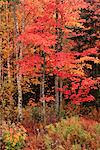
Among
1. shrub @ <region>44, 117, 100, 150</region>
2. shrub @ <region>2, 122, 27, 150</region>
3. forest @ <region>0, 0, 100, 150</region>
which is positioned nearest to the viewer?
shrub @ <region>44, 117, 100, 150</region>

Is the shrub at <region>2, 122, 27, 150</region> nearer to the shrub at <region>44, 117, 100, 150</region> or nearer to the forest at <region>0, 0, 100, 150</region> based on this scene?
the forest at <region>0, 0, 100, 150</region>

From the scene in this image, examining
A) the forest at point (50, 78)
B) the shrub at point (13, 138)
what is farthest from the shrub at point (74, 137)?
the shrub at point (13, 138)

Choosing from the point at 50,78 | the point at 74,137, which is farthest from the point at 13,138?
the point at 50,78

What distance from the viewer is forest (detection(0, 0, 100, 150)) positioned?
1683cm

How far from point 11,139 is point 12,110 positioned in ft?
28.9

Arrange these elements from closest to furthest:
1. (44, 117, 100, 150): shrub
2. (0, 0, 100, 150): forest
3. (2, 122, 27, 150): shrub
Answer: (44, 117, 100, 150): shrub < (2, 122, 27, 150): shrub < (0, 0, 100, 150): forest

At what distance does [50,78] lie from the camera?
28734 millimetres

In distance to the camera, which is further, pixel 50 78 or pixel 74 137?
pixel 50 78

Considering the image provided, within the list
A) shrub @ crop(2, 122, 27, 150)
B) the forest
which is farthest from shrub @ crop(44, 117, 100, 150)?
shrub @ crop(2, 122, 27, 150)

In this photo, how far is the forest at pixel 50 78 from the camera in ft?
55.2

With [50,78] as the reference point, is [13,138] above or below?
below

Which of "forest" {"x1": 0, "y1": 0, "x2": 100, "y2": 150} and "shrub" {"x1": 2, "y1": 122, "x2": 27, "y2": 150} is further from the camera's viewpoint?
"forest" {"x1": 0, "y1": 0, "x2": 100, "y2": 150}

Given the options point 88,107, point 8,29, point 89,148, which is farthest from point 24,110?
point 89,148

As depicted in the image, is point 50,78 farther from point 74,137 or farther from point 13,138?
point 13,138
